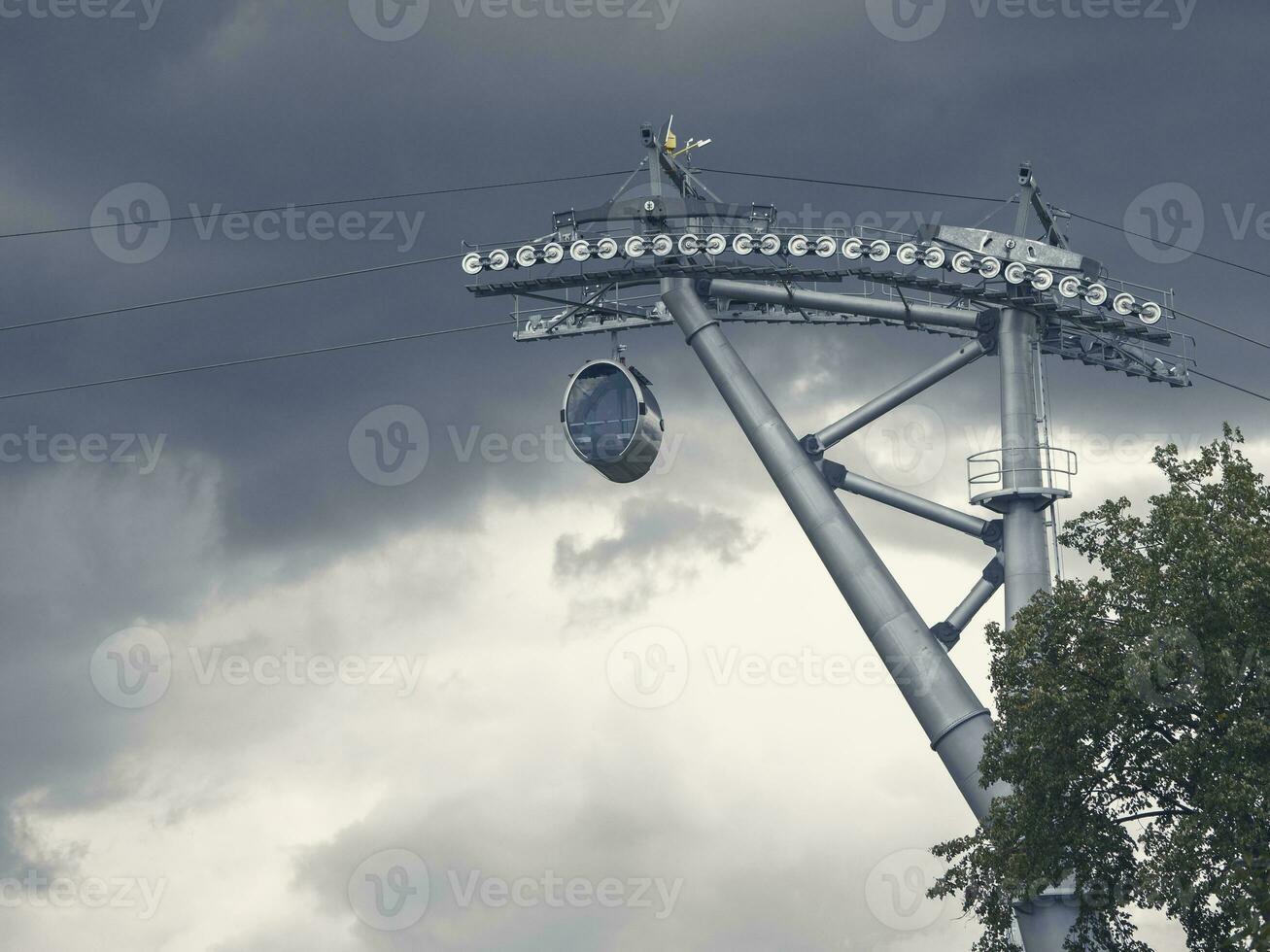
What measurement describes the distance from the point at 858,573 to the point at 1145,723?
14345 millimetres

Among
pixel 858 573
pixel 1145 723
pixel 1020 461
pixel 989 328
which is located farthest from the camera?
pixel 989 328

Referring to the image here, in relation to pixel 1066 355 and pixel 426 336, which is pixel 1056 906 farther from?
pixel 426 336

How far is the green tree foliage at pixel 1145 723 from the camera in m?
44.9

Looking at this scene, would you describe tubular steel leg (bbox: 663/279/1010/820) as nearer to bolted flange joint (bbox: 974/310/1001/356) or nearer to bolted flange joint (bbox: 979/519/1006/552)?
bolted flange joint (bbox: 979/519/1006/552)

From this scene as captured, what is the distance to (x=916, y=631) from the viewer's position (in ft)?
194

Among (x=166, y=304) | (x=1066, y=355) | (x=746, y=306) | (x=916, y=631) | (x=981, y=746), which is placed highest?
(x=166, y=304)

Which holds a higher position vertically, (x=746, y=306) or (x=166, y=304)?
(x=166, y=304)

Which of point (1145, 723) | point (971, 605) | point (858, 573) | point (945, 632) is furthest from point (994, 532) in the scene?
point (1145, 723)

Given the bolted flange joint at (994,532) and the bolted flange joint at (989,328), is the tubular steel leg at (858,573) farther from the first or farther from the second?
the bolted flange joint at (989,328)

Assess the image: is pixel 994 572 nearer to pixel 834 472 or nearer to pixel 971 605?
pixel 971 605

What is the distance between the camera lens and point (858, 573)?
60062 mm

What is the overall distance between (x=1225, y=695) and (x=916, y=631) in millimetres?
14695

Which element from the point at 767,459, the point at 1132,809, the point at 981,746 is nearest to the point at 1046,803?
the point at 1132,809

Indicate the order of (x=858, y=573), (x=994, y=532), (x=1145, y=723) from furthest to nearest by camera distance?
(x=994, y=532) → (x=858, y=573) → (x=1145, y=723)
